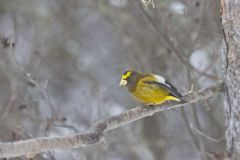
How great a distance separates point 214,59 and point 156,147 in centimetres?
272

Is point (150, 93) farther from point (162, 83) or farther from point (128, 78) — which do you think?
point (128, 78)

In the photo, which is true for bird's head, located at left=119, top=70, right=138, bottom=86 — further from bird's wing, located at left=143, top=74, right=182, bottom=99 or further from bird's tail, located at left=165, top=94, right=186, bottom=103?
bird's tail, located at left=165, top=94, right=186, bottom=103

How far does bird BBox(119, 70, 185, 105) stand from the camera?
16.8ft

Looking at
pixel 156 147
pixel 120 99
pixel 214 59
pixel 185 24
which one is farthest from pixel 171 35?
pixel 120 99

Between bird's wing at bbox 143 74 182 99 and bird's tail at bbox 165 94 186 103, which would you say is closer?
bird's tail at bbox 165 94 186 103

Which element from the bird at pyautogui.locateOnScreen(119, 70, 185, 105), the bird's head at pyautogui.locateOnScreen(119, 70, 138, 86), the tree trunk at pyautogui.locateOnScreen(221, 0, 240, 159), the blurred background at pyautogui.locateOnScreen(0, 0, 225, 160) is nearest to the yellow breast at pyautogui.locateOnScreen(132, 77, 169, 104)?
the bird at pyautogui.locateOnScreen(119, 70, 185, 105)

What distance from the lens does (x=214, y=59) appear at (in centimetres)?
627

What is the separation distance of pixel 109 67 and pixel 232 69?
6.96 meters

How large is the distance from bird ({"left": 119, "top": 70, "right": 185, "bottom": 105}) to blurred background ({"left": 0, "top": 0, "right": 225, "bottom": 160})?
434 millimetres

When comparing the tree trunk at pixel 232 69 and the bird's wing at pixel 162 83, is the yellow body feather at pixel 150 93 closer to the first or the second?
the bird's wing at pixel 162 83

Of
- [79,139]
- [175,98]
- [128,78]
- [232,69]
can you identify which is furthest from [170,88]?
[79,139]

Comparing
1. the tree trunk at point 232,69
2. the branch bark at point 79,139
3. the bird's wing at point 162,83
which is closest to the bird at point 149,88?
the bird's wing at point 162,83

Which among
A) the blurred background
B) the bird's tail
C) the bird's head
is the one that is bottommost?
the bird's tail

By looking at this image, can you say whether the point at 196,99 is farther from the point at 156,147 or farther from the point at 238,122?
the point at 156,147
